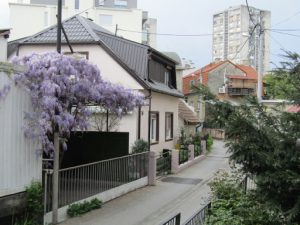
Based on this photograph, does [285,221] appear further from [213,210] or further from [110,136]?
[110,136]

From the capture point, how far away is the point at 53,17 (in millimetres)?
55312

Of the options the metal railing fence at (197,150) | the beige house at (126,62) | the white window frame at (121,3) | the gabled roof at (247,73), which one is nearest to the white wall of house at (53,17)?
the white window frame at (121,3)

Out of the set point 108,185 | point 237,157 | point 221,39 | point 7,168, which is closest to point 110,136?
point 108,185

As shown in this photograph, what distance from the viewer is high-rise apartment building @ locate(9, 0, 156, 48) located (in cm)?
5347

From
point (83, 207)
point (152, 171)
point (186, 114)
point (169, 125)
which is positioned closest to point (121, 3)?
point (186, 114)

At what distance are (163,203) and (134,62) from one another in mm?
9207

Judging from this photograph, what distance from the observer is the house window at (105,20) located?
5778cm

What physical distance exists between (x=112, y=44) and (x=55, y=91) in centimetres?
1228

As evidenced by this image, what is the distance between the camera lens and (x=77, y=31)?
72.5 feet

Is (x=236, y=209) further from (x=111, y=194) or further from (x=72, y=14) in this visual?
(x=72, y=14)

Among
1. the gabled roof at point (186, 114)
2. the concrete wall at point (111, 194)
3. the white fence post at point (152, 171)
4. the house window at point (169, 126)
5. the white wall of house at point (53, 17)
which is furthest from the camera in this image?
the white wall of house at point (53, 17)

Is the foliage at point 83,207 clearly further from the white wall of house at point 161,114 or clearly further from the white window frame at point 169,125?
the white window frame at point 169,125

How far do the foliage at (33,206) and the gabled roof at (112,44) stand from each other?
10988 millimetres

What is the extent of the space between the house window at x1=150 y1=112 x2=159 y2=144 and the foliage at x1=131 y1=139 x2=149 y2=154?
3.06 m
